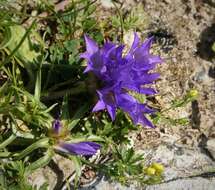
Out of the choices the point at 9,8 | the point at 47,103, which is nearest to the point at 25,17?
the point at 9,8

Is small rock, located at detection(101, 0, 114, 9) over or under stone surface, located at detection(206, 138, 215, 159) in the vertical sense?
over

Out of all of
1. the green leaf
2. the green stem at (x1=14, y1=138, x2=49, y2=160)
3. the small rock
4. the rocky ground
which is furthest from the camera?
the small rock

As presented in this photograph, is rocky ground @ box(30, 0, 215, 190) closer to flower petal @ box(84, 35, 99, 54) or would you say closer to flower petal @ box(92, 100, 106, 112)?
flower petal @ box(92, 100, 106, 112)

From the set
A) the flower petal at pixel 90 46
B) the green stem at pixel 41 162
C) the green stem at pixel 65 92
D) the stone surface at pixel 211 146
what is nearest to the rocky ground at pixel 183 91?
the stone surface at pixel 211 146

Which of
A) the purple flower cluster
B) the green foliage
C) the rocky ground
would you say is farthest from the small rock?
the purple flower cluster

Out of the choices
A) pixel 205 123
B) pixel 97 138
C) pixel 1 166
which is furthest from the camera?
pixel 205 123

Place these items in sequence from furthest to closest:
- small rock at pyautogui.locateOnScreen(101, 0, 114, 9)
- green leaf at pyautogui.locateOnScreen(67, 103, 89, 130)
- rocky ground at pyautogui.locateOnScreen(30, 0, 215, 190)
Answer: small rock at pyautogui.locateOnScreen(101, 0, 114, 9), rocky ground at pyautogui.locateOnScreen(30, 0, 215, 190), green leaf at pyautogui.locateOnScreen(67, 103, 89, 130)

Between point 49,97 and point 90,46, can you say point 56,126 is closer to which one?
point 49,97

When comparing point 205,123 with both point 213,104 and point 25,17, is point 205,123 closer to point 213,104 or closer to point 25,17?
point 213,104
